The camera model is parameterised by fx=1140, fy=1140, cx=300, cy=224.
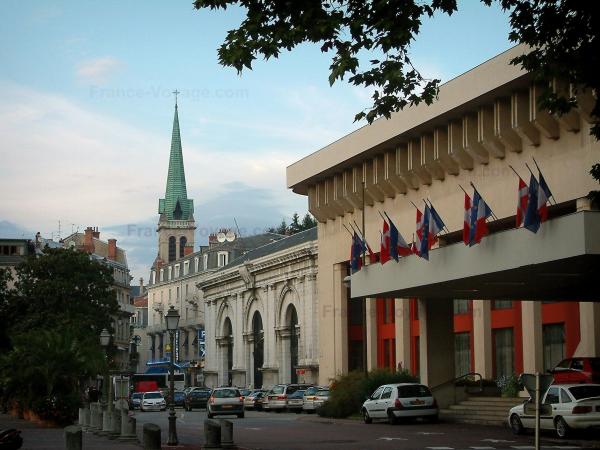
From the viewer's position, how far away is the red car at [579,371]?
125 feet

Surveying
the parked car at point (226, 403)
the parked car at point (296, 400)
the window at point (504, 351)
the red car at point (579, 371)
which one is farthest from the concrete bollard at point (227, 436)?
the parked car at point (296, 400)

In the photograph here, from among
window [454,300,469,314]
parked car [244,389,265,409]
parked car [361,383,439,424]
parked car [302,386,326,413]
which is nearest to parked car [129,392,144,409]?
parked car [244,389,265,409]

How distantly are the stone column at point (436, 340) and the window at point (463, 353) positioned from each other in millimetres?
9616

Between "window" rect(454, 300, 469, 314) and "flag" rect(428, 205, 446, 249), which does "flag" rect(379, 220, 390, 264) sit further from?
"window" rect(454, 300, 469, 314)

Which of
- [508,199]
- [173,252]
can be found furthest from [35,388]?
[173,252]

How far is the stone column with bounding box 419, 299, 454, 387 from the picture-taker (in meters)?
47.9

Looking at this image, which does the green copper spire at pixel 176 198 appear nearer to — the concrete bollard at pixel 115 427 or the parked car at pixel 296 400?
the parked car at pixel 296 400

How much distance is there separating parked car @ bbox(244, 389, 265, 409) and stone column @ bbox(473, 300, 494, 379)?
2122 centimetres

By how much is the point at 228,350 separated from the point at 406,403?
63.4 metres

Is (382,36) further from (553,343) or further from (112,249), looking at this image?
(112,249)

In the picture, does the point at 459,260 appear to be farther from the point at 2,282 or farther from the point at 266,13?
the point at 2,282

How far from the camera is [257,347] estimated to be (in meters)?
Answer: 95.8

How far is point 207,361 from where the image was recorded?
110 metres

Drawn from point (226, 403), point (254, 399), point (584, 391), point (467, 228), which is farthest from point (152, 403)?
point (584, 391)
